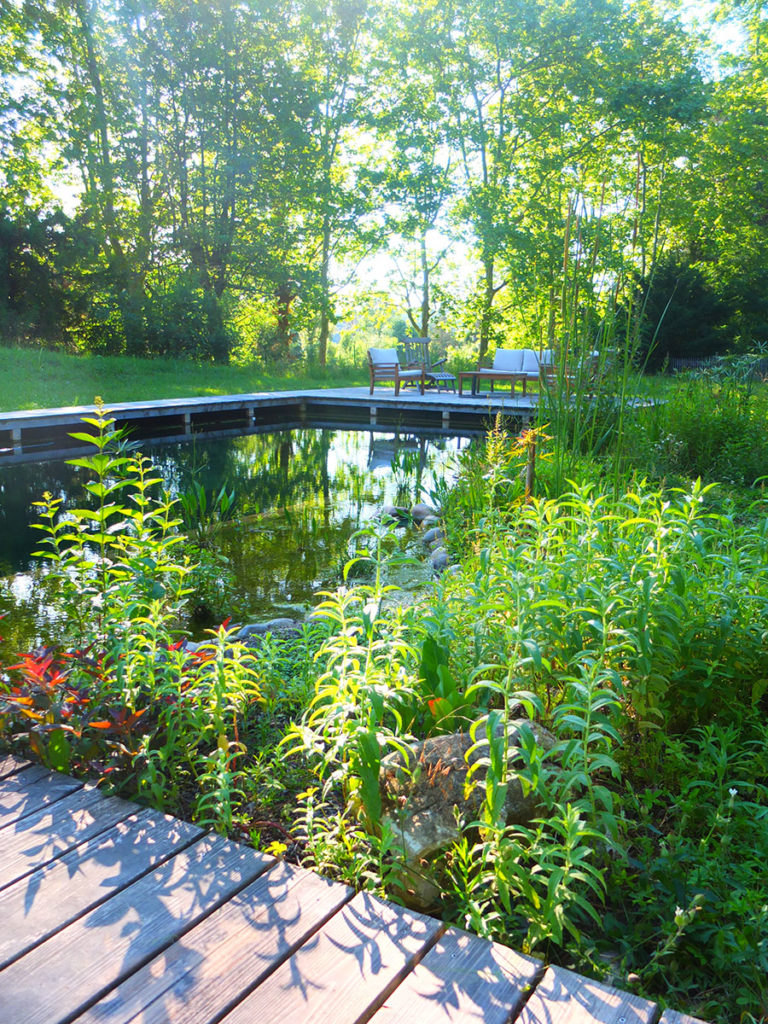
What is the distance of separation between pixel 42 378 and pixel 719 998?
1194cm

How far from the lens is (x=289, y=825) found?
5.48 feet

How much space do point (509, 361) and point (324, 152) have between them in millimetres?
8161

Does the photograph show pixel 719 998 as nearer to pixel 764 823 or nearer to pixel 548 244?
pixel 764 823

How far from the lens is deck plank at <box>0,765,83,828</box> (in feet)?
5.35

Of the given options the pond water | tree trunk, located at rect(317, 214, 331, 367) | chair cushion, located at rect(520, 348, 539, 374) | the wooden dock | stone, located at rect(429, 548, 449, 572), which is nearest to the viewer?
the pond water

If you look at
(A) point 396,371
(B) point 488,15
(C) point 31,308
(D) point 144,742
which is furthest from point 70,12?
(D) point 144,742

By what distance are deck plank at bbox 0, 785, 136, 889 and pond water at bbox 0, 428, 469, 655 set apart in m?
1.72

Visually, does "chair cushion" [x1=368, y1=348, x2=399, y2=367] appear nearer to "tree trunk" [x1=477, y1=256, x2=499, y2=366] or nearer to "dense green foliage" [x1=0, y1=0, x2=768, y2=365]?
"dense green foliage" [x1=0, y1=0, x2=768, y2=365]

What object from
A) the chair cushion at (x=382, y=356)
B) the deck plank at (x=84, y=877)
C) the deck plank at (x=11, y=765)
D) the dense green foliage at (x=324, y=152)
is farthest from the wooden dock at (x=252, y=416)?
the deck plank at (x=84, y=877)

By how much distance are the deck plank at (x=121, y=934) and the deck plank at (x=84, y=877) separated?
1.0 inches

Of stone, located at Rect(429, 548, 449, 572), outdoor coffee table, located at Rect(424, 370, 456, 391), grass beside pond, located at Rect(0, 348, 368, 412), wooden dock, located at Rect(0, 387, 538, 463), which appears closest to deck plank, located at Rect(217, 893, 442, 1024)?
stone, located at Rect(429, 548, 449, 572)

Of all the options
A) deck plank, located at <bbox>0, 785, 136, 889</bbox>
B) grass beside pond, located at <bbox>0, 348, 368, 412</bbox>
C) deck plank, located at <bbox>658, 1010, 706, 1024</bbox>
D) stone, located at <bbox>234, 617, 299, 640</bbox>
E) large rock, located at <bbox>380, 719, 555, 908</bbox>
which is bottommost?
stone, located at <bbox>234, 617, 299, 640</bbox>

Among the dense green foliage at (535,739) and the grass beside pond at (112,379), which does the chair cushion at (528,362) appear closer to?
the grass beside pond at (112,379)

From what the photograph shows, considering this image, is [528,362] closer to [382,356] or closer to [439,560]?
[382,356]
